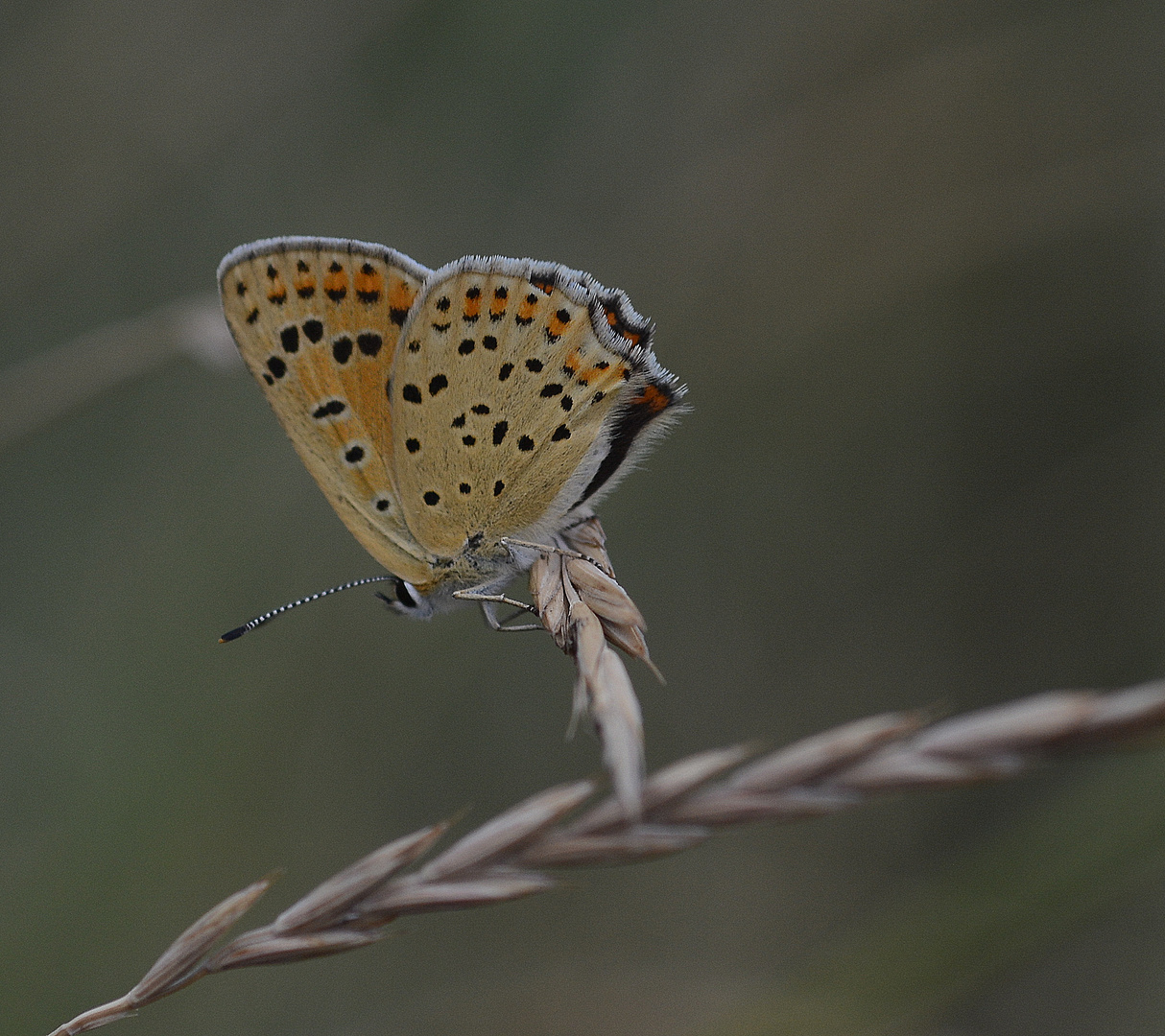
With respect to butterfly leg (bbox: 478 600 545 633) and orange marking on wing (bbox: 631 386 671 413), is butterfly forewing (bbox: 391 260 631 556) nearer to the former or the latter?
orange marking on wing (bbox: 631 386 671 413)

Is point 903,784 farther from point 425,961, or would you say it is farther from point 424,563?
point 425,961

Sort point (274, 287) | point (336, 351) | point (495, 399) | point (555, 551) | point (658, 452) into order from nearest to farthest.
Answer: point (555, 551), point (274, 287), point (336, 351), point (495, 399), point (658, 452)

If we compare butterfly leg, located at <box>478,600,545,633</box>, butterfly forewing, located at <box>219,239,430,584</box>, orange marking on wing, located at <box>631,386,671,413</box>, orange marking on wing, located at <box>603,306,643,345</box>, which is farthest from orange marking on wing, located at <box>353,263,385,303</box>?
butterfly leg, located at <box>478,600,545,633</box>

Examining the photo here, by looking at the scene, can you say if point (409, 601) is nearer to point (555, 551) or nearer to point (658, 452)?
point (555, 551)

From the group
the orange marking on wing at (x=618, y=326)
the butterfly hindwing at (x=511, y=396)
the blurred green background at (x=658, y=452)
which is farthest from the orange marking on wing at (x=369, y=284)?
the blurred green background at (x=658, y=452)

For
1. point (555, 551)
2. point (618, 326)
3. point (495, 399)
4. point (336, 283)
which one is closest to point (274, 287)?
point (336, 283)

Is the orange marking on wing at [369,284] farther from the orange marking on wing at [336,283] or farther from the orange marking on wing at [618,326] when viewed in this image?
the orange marking on wing at [618,326]
